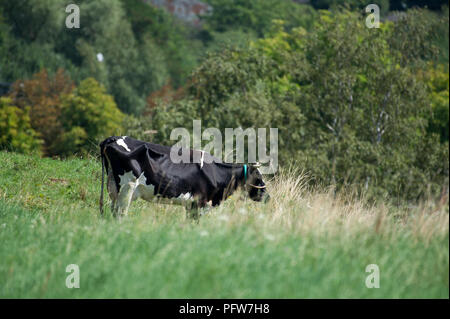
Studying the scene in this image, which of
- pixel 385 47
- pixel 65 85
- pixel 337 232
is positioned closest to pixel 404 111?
pixel 385 47

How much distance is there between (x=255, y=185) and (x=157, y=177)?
1751 mm

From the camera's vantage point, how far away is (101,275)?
6.05 meters

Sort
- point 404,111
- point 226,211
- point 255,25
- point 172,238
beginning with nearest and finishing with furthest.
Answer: point 172,238, point 226,211, point 404,111, point 255,25

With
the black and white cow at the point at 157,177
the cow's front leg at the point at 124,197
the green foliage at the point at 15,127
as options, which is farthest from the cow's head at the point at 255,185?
the green foliage at the point at 15,127

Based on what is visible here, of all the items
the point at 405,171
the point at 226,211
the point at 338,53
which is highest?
the point at 338,53

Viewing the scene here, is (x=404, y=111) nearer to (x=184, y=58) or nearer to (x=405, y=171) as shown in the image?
(x=405, y=171)

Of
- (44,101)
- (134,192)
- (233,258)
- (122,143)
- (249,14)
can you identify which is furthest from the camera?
(249,14)

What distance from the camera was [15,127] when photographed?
4203cm

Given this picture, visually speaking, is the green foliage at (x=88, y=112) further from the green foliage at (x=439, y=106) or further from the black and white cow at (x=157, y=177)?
the black and white cow at (x=157, y=177)

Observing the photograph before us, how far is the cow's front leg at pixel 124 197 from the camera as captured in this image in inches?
361

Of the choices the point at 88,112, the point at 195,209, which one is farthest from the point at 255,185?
the point at 88,112

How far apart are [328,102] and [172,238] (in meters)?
25.6

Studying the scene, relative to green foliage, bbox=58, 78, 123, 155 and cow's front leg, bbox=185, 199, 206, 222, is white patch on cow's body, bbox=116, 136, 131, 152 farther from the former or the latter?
green foliage, bbox=58, 78, 123, 155

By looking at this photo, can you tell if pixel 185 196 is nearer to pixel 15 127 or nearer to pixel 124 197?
pixel 124 197
